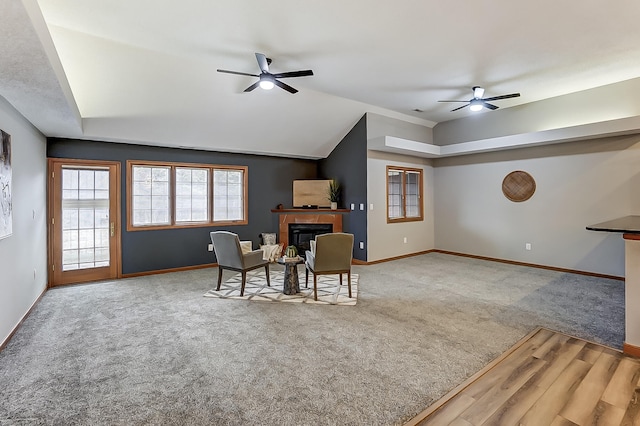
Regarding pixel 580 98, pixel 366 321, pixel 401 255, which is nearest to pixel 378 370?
pixel 366 321

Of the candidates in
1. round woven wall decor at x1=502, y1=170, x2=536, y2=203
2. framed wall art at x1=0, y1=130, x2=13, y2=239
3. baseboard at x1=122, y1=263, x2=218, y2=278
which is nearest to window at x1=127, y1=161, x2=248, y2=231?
baseboard at x1=122, y1=263, x2=218, y2=278

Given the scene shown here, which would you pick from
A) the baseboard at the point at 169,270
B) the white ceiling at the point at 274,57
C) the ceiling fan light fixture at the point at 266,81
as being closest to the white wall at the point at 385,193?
the white ceiling at the point at 274,57

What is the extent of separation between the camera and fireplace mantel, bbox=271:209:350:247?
6.70m

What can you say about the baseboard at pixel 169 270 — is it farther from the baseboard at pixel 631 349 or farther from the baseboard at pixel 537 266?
the baseboard at pixel 631 349

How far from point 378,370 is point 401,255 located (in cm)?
475

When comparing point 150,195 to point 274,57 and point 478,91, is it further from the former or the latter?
point 478,91

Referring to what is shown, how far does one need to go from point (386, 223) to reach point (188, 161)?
422cm

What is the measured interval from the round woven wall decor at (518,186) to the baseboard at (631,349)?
399 centimetres

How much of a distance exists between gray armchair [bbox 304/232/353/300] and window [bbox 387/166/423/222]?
2.73 metres

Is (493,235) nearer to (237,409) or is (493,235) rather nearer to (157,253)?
(237,409)

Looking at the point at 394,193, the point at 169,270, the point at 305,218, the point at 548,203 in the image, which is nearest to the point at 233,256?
the point at 169,270

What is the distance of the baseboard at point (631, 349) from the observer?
2559 mm

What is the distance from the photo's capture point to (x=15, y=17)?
5.82ft

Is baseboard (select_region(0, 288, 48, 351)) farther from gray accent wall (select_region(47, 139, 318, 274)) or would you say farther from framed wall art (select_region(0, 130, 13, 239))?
gray accent wall (select_region(47, 139, 318, 274))
